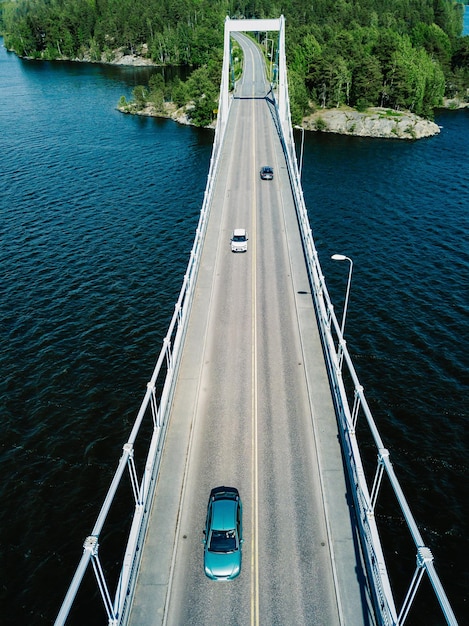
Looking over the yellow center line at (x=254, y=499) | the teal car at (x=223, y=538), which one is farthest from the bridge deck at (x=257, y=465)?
the teal car at (x=223, y=538)

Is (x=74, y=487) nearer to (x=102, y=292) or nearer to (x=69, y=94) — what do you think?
(x=102, y=292)

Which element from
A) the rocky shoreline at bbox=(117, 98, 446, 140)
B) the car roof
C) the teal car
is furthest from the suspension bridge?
the rocky shoreline at bbox=(117, 98, 446, 140)

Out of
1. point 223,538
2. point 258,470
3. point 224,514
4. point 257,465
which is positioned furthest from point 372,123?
point 223,538

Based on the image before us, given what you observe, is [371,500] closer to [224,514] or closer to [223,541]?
[224,514]

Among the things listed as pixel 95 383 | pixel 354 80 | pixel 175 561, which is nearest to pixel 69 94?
pixel 354 80

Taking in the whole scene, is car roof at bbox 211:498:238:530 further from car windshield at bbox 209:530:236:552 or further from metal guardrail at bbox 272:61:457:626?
metal guardrail at bbox 272:61:457:626

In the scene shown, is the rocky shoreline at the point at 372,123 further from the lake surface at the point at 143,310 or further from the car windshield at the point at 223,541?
the car windshield at the point at 223,541
